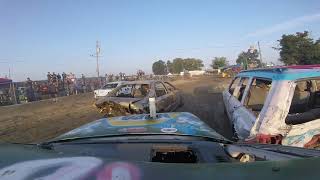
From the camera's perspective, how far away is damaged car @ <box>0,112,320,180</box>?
1868mm

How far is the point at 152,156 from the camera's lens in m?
3.06

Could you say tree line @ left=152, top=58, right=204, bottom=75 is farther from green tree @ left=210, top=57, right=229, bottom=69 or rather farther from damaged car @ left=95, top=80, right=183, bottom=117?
damaged car @ left=95, top=80, right=183, bottom=117

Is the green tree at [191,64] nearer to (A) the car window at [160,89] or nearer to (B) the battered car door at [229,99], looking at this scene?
(A) the car window at [160,89]

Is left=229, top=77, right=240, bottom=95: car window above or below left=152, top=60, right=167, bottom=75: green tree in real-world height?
below

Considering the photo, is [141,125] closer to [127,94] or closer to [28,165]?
[28,165]

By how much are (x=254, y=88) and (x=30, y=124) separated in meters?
10.3

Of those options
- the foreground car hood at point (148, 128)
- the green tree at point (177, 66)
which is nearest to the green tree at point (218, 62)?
the green tree at point (177, 66)

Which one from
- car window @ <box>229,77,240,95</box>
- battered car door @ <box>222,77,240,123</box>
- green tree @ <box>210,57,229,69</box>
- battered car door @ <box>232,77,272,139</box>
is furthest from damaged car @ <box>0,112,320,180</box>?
green tree @ <box>210,57,229,69</box>

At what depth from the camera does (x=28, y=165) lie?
6.76ft

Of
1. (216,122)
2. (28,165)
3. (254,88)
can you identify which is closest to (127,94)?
(216,122)

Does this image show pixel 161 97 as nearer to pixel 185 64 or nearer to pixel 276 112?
pixel 276 112

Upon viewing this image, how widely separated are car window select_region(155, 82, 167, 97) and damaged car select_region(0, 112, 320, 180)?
8693 mm

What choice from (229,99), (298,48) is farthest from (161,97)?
(298,48)

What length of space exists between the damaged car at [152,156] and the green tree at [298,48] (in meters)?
38.4
